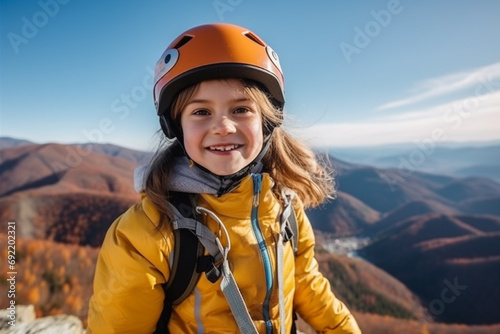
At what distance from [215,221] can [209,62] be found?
3.29 ft

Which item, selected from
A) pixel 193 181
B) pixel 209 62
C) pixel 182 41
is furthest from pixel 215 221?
pixel 182 41

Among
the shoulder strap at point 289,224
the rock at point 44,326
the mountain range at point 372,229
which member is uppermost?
the shoulder strap at point 289,224

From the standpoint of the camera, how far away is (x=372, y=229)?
127625 millimetres

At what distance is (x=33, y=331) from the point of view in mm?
3549

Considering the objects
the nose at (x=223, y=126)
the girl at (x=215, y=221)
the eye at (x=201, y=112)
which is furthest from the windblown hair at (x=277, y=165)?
the nose at (x=223, y=126)

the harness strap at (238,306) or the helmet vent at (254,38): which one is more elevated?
the helmet vent at (254,38)

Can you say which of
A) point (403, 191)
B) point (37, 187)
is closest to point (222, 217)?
point (37, 187)

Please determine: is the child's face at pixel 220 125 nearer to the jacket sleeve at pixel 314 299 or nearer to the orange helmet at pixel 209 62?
the orange helmet at pixel 209 62

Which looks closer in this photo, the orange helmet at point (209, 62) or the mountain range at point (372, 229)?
the orange helmet at point (209, 62)

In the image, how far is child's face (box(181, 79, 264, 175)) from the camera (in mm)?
1874

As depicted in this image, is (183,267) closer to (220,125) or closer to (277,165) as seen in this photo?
(220,125)

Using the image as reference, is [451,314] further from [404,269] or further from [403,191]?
[403,191]

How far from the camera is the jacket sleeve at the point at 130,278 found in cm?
165

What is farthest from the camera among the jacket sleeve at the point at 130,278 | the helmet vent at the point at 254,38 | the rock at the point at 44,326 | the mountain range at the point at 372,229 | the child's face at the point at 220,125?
the mountain range at the point at 372,229
